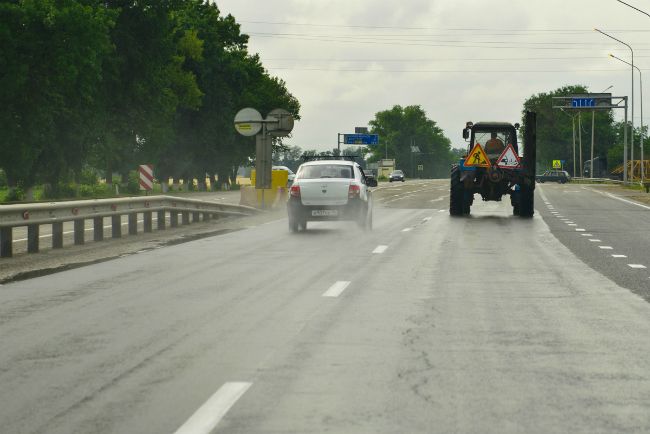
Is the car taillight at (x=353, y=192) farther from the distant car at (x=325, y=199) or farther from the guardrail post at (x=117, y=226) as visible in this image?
the guardrail post at (x=117, y=226)

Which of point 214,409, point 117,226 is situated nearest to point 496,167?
point 117,226

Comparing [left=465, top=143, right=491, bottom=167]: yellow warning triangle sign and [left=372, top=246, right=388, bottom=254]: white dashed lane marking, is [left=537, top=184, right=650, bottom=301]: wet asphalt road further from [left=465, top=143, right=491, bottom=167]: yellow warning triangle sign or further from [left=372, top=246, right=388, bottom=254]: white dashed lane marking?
[left=372, top=246, right=388, bottom=254]: white dashed lane marking

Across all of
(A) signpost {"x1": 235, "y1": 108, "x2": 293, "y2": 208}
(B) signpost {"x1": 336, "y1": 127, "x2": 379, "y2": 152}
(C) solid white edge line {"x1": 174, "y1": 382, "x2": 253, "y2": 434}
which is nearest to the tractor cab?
(A) signpost {"x1": 235, "y1": 108, "x2": 293, "y2": 208}

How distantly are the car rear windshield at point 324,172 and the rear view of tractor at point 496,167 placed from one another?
7.39 meters

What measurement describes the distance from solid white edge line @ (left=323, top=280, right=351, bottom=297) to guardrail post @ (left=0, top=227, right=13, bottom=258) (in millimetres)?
6598

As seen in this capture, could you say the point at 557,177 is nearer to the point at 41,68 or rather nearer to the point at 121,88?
the point at 121,88

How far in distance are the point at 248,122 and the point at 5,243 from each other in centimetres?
1970

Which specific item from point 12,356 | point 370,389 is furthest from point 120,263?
point 370,389

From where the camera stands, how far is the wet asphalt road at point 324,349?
240 inches

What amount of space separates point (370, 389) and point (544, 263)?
1017 centimetres

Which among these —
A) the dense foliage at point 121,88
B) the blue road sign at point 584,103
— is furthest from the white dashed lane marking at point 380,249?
the blue road sign at point 584,103

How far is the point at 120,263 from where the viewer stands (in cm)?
1652

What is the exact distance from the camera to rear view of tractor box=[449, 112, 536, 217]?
3178 centimetres

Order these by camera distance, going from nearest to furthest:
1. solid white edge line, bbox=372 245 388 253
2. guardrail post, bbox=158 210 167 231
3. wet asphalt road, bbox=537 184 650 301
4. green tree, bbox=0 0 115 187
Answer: wet asphalt road, bbox=537 184 650 301, solid white edge line, bbox=372 245 388 253, guardrail post, bbox=158 210 167 231, green tree, bbox=0 0 115 187
